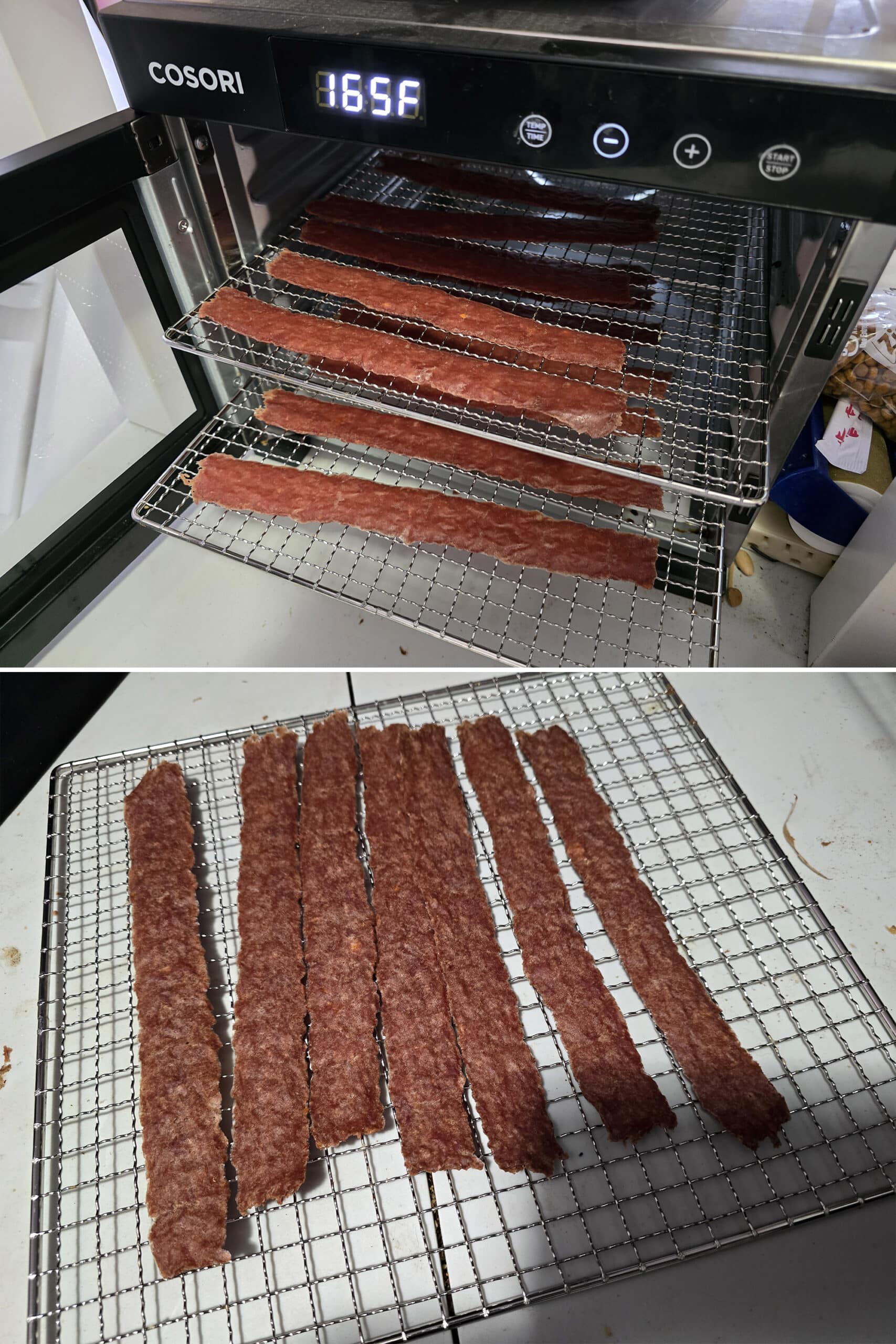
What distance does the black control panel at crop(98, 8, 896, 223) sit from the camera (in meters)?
0.75

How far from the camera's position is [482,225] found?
1.37 meters

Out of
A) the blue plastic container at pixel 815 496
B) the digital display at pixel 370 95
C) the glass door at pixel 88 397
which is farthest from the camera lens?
the blue plastic container at pixel 815 496

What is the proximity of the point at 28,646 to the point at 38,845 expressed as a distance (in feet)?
1.11

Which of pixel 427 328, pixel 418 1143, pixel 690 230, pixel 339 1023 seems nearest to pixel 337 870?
pixel 339 1023

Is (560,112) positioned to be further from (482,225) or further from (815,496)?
(815,496)

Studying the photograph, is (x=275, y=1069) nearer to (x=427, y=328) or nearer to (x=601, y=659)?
(x=601, y=659)

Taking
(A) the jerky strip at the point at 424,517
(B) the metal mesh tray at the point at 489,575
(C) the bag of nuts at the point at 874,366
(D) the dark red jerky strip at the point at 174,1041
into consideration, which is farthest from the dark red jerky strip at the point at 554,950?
(C) the bag of nuts at the point at 874,366

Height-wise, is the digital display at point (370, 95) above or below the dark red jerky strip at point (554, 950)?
above

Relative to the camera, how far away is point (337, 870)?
1.29 m

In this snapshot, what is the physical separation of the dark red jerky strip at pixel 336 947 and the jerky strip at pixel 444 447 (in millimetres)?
504

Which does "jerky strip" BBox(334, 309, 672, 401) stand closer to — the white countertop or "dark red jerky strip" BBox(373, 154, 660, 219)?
"dark red jerky strip" BBox(373, 154, 660, 219)

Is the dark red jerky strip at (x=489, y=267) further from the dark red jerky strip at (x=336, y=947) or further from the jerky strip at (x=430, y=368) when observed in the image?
the dark red jerky strip at (x=336, y=947)

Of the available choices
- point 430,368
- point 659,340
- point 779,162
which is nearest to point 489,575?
point 430,368

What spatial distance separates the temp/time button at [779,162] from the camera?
77 centimetres
